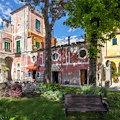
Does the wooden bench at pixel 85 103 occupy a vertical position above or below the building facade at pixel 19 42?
below

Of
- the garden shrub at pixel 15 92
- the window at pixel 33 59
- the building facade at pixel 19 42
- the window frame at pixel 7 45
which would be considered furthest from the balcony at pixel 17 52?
the garden shrub at pixel 15 92

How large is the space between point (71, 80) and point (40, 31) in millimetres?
15393

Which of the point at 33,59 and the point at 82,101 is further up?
the point at 33,59

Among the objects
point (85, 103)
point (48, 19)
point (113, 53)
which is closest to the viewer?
point (85, 103)

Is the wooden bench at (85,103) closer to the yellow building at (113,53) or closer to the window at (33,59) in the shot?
the yellow building at (113,53)

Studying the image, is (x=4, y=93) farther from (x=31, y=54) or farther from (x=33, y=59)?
(x=31, y=54)

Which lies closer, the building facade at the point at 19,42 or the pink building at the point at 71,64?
the pink building at the point at 71,64

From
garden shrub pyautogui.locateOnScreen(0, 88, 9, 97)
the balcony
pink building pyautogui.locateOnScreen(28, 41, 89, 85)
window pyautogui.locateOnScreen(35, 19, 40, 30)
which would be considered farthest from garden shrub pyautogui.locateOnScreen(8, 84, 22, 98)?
window pyautogui.locateOnScreen(35, 19, 40, 30)

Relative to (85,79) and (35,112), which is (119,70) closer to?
(85,79)

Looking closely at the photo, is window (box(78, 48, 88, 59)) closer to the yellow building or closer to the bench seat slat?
the yellow building

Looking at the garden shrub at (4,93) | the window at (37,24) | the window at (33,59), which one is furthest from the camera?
the window at (37,24)

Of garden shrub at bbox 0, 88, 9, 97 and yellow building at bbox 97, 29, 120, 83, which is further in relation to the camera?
yellow building at bbox 97, 29, 120, 83

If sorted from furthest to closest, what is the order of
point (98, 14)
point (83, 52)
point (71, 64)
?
1. point (71, 64)
2. point (83, 52)
3. point (98, 14)

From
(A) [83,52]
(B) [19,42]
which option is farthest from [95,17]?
(B) [19,42]
